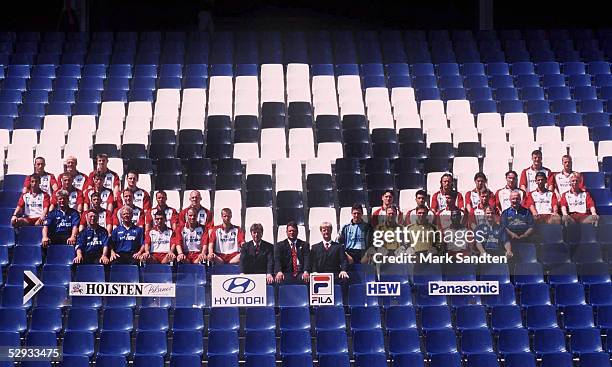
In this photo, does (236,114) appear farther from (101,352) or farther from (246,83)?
(101,352)

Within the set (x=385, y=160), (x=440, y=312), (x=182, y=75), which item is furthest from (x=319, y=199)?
(x=182, y=75)

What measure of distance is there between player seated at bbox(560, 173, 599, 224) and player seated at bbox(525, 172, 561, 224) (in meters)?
0.10

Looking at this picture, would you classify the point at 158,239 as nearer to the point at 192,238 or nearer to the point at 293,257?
the point at 192,238

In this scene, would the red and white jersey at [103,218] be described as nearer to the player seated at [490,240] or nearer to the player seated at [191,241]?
the player seated at [191,241]

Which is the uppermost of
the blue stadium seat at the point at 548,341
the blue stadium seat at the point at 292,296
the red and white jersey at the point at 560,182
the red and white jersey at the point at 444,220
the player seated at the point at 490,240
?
the red and white jersey at the point at 560,182

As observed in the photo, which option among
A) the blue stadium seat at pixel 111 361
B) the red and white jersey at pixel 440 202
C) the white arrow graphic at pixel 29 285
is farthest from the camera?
the red and white jersey at pixel 440 202

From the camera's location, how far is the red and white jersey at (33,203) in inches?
478

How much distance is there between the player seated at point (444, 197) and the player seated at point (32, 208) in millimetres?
4336

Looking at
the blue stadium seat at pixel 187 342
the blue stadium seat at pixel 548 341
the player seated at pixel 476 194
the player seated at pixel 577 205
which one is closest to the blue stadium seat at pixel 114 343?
the blue stadium seat at pixel 187 342

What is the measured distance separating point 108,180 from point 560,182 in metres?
5.24

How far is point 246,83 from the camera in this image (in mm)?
15000

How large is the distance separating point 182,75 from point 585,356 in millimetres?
7355

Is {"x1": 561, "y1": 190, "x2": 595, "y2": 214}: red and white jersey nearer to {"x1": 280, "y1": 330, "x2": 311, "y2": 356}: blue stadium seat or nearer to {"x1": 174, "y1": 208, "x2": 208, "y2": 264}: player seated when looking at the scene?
{"x1": 280, "y1": 330, "x2": 311, "y2": 356}: blue stadium seat

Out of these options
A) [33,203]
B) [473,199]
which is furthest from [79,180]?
[473,199]
